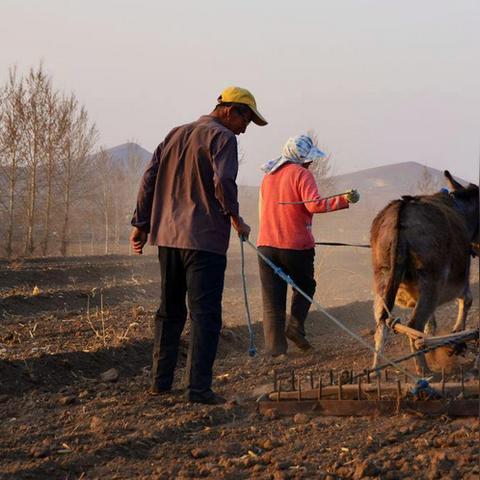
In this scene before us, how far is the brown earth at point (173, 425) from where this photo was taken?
406 centimetres

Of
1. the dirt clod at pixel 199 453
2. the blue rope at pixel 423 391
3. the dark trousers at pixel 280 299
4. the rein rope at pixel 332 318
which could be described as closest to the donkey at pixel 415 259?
the rein rope at pixel 332 318

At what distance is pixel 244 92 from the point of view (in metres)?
6.05

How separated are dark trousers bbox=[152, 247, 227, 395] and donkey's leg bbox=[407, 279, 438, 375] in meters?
1.72

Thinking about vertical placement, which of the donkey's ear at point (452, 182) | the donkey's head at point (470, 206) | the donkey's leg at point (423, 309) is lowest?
the donkey's leg at point (423, 309)

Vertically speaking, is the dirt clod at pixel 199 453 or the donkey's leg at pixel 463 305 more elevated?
the donkey's leg at pixel 463 305

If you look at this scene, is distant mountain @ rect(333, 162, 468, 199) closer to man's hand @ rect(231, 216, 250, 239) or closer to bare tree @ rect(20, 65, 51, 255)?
bare tree @ rect(20, 65, 51, 255)

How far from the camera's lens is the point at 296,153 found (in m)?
7.66

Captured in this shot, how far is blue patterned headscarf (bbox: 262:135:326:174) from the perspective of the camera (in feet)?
25.1

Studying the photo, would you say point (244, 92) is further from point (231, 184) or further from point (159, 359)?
point (159, 359)

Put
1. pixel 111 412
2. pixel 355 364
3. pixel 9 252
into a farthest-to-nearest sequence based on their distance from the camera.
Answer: pixel 9 252
pixel 355 364
pixel 111 412

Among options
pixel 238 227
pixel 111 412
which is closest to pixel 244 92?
pixel 238 227

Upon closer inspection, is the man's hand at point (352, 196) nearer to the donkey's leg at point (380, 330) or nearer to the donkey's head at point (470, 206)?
the donkey's leg at point (380, 330)

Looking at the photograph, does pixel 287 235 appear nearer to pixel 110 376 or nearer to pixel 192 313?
pixel 192 313

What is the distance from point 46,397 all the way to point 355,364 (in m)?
2.80
